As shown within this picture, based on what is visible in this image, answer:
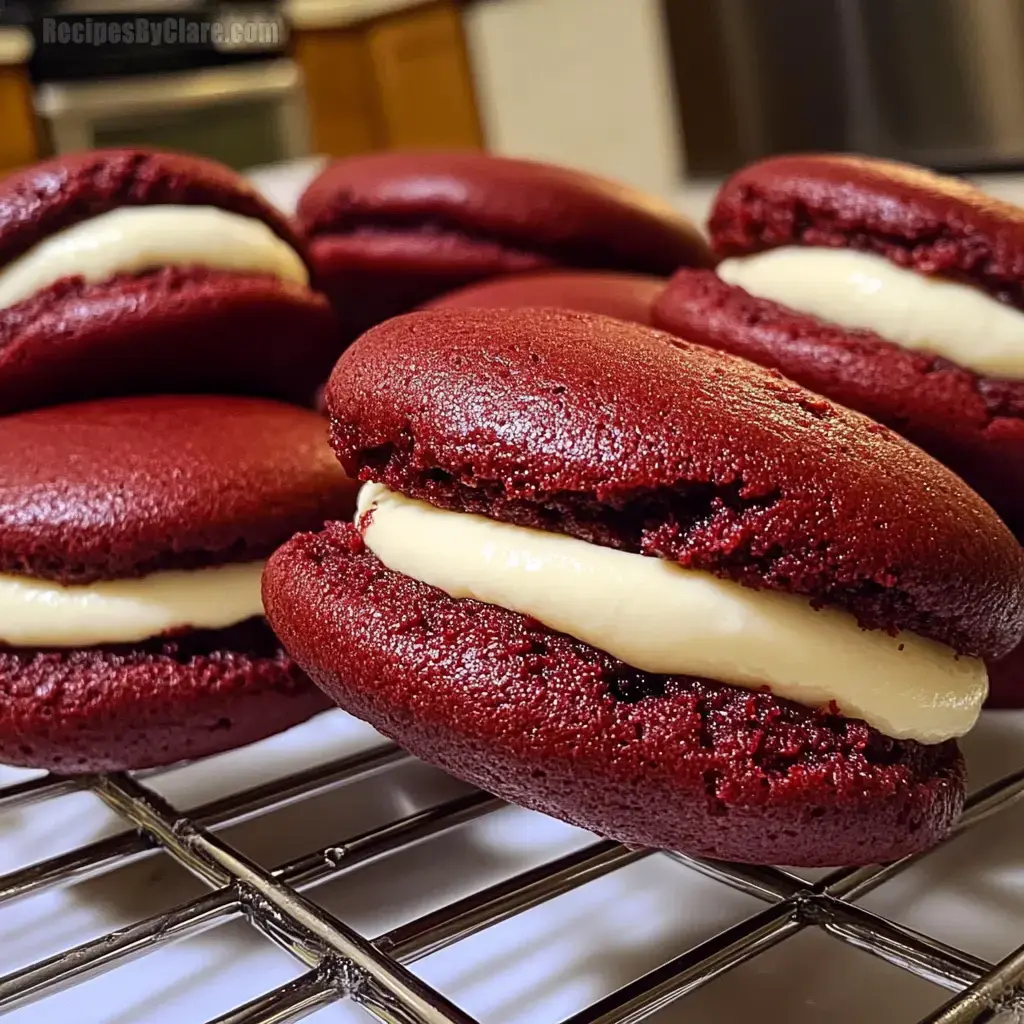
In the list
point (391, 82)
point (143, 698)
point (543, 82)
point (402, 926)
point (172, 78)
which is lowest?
point (402, 926)

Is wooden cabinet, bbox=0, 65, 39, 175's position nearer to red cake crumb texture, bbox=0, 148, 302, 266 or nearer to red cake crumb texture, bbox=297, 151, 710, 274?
red cake crumb texture, bbox=297, 151, 710, 274

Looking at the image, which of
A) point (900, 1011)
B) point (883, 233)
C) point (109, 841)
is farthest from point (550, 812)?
point (883, 233)

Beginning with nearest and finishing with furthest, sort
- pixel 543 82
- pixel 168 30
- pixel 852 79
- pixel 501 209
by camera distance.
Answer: pixel 501 209 < pixel 852 79 < pixel 543 82 < pixel 168 30

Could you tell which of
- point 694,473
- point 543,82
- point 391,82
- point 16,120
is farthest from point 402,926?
point 391,82

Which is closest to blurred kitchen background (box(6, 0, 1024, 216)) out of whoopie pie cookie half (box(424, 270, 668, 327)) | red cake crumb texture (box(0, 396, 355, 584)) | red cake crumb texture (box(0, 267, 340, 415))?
whoopie pie cookie half (box(424, 270, 668, 327))

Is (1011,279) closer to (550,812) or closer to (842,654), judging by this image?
(842,654)

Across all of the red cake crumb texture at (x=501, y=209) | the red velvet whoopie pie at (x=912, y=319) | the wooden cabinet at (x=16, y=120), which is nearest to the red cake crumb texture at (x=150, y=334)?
the red cake crumb texture at (x=501, y=209)

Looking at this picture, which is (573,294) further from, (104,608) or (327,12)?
(327,12)

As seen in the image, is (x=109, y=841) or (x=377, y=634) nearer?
(x=377, y=634)
